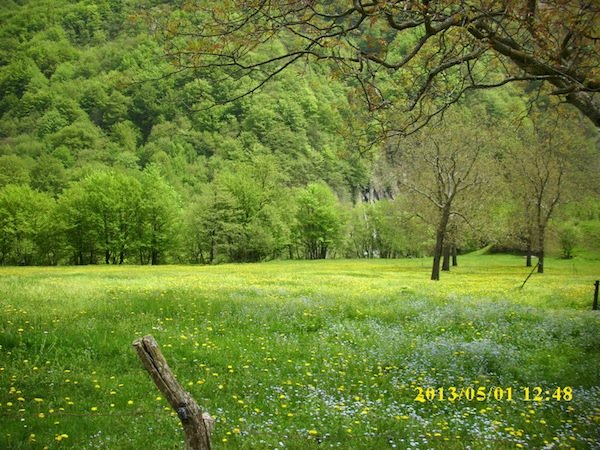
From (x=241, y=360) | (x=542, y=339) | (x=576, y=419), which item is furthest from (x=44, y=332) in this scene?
(x=542, y=339)

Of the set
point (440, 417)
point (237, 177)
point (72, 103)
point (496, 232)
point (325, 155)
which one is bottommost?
point (440, 417)

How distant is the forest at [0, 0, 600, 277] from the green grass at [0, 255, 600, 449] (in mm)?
5194

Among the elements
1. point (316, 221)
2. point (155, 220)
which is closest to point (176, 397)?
point (155, 220)

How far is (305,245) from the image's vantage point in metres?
109

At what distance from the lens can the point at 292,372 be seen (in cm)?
1018

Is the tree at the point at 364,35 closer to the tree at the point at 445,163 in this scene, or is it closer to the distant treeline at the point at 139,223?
the tree at the point at 445,163

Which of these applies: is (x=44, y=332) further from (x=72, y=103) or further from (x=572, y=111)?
(x=72, y=103)

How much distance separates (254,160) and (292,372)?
298 feet

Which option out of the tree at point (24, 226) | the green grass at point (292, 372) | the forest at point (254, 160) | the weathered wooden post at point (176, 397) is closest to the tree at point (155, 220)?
the forest at point (254, 160)

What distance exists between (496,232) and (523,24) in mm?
49457

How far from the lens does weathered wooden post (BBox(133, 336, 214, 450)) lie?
11.9 feet

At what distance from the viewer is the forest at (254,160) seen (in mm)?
11188

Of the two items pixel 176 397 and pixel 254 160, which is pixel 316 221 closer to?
pixel 254 160

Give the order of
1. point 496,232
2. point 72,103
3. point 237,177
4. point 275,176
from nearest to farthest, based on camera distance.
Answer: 1. point 496,232
2. point 237,177
3. point 275,176
4. point 72,103
